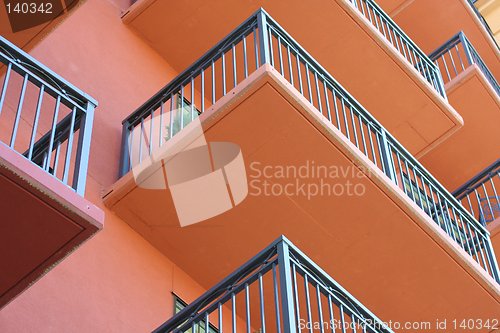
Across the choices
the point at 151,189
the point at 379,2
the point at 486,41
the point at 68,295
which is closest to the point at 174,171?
the point at 151,189

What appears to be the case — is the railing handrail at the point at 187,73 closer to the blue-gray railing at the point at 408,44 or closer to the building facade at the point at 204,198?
the building facade at the point at 204,198

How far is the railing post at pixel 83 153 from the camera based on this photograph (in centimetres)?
801

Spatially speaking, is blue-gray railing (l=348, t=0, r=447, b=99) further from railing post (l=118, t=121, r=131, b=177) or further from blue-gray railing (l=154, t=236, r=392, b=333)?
blue-gray railing (l=154, t=236, r=392, b=333)

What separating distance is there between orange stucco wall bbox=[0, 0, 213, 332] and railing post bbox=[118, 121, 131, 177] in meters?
0.09

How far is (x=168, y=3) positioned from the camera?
13516 millimetres

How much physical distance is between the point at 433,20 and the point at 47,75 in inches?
487

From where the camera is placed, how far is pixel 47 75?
8688mm

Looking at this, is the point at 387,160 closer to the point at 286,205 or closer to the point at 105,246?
the point at 286,205

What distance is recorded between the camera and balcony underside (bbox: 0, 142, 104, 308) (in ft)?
24.4

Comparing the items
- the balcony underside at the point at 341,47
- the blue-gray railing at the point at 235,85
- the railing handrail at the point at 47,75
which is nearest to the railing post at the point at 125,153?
the blue-gray railing at the point at 235,85

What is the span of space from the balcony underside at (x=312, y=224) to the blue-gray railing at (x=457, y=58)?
6.40 meters

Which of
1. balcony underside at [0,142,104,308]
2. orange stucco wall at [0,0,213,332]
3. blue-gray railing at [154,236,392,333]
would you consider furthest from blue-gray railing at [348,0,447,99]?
balcony underside at [0,142,104,308]

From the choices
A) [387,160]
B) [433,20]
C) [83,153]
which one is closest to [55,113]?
[83,153]

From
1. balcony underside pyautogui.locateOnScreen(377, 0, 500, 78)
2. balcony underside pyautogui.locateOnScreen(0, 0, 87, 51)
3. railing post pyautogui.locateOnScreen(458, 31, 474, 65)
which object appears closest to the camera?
balcony underside pyautogui.locateOnScreen(0, 0, 87, 51)
